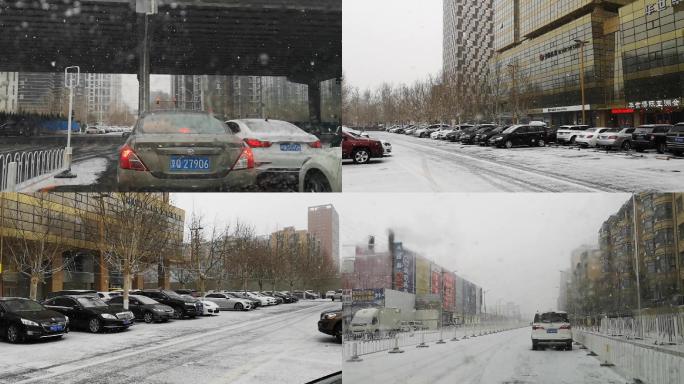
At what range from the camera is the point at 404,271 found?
3787 millimetres

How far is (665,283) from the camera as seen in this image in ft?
12.1

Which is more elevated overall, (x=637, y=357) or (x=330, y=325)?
(x=637, y=357)

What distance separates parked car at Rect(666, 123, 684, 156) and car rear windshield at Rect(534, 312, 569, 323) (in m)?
→ 1.57

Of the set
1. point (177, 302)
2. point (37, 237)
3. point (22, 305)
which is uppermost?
point (37, 237)

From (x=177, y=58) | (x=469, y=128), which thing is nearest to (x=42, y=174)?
(x=177, y=58)

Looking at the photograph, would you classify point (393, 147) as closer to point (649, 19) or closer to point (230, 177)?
point (230, 177)

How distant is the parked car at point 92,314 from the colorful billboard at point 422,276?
16.6ft

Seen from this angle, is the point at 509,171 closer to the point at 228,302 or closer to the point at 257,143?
the point at 257,143

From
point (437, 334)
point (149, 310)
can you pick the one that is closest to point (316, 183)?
point (437, 334)

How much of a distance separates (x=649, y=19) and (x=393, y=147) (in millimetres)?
2016

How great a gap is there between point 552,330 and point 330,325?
8.91 ft

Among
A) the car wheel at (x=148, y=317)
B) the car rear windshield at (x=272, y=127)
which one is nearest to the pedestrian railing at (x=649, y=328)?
the car rear windshield at (x=272, y=127)

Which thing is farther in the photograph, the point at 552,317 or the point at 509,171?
the point at 509,171

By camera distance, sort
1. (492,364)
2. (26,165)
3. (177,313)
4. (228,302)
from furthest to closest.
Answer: (228,302) → (177,313) → (26,165) → (492,364)
